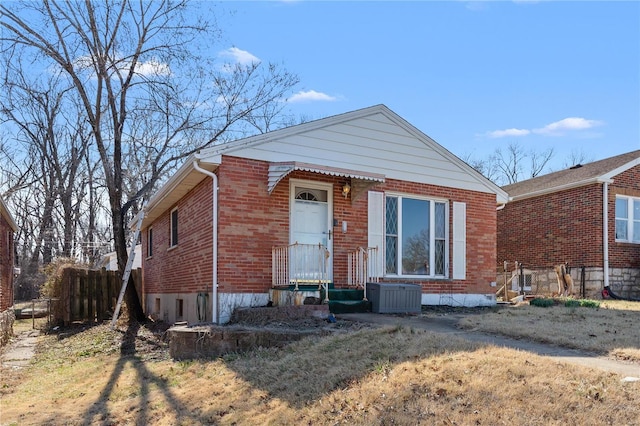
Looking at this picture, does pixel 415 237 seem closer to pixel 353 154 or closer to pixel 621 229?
pixel 353 154

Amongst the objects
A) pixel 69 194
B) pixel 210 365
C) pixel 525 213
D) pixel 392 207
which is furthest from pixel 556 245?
pixel 69 194

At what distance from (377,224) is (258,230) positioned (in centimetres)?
263

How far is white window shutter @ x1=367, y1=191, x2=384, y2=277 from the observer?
10938mm

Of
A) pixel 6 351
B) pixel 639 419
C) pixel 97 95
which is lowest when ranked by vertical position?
pixel 6 351

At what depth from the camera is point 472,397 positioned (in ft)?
14.0

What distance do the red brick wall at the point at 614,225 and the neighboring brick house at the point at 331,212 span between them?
17.0ft

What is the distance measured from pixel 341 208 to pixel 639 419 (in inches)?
284

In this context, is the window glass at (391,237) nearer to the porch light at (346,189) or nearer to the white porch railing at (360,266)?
the white porch railing at (360,266)

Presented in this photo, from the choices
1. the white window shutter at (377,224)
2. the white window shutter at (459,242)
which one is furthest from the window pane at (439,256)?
the white window shutter at (377,224)

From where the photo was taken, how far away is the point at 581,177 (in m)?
16.7

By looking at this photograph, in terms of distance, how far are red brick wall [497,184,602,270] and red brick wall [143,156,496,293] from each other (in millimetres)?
5214

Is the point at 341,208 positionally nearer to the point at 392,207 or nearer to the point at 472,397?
the point at 392,207

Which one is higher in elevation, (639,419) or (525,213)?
(525,213)

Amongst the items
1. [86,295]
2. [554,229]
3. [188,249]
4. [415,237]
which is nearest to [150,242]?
[86,295]
